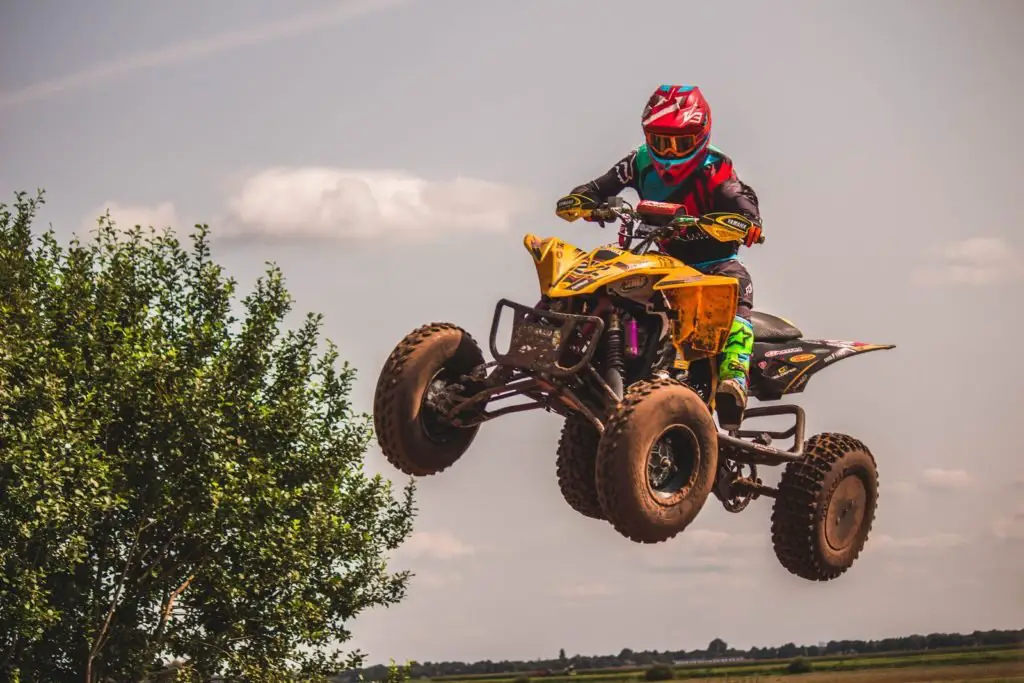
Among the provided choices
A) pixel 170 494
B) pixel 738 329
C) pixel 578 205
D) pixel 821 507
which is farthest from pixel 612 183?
pixel 170 494

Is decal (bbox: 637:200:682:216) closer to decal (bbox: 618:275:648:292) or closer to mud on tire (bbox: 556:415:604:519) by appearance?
decal (bbox: 618:275:648:292)

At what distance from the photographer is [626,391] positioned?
56.5 feet

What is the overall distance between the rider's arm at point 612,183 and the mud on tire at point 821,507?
3.61 meters

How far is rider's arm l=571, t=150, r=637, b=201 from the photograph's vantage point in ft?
64.3

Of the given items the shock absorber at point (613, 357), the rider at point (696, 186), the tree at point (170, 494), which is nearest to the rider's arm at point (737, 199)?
the rider at point (696, 186)

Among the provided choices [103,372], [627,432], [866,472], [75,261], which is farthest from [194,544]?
[627,432]

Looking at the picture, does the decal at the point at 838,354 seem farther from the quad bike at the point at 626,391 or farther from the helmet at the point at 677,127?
the helmet at the point at 677,127

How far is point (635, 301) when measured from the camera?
58.8 ft

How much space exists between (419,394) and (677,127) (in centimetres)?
383

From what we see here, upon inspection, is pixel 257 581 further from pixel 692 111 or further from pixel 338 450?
pixel 692 111

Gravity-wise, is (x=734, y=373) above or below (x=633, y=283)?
below

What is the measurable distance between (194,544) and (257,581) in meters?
1.71

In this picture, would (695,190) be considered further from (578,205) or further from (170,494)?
(170,494)

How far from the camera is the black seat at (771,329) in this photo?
20.3 m
